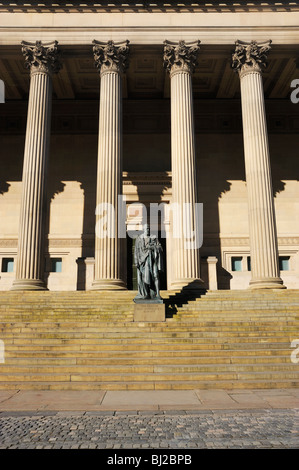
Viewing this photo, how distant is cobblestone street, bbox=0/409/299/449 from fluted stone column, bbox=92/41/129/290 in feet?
38.4

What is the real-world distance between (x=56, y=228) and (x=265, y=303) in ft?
53.1

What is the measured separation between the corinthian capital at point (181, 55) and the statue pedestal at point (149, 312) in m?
14.3

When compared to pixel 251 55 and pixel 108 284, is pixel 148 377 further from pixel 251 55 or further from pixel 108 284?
pixel 251 55

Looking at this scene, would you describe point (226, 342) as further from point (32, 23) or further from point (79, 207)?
point (32, 23)

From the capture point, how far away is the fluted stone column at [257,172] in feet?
64.8

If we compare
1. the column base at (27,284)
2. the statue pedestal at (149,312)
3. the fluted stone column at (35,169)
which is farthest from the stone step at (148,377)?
the fluted stone column at (35,169)

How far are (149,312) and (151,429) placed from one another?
8157 millimetres

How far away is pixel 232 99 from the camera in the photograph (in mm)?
29531

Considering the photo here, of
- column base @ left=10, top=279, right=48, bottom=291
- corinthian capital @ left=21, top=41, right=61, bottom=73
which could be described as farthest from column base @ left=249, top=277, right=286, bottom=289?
corinthian capital @ left=21, top=41, right=61, bottom=73

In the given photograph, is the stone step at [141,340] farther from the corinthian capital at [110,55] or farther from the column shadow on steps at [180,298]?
the corinthian capital at [110,55]

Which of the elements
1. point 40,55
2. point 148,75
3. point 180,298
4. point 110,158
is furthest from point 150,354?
point 148,75

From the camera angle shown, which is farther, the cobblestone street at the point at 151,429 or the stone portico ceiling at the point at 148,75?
the stone portico ceiling at the point at 148,75
